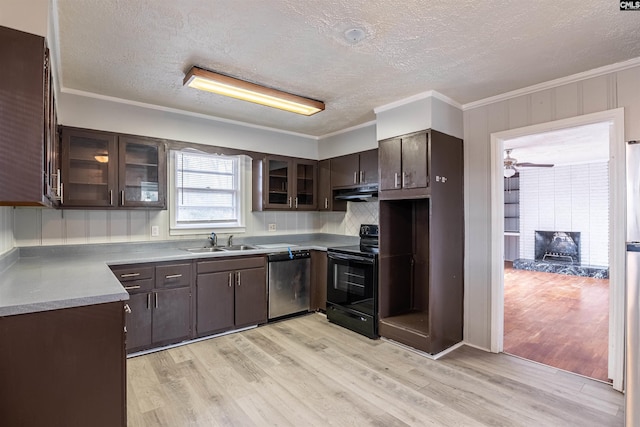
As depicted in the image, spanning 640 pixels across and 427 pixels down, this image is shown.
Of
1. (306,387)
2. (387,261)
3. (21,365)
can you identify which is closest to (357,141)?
(387,261)

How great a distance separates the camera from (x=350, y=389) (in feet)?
8.22

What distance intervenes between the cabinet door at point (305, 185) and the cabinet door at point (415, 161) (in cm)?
173

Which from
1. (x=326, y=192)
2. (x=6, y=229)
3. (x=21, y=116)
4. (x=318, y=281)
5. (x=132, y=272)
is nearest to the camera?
(x=21, y=116)

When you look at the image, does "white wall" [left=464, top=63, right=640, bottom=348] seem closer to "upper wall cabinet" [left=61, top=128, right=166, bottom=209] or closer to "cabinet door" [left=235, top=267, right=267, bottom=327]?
"cabinet door" [left=235, top=267, right=267, bottom=327]

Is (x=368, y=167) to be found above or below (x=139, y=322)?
above

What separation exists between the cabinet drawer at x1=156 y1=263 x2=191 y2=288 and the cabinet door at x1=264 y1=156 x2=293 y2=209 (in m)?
1.37

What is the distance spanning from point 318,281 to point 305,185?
1410mm

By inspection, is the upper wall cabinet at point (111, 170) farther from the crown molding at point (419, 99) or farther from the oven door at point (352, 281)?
the crown molding at point (419, 99)

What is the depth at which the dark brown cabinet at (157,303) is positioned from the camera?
2.99 m

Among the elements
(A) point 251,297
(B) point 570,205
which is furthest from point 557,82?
(B) point 570,205

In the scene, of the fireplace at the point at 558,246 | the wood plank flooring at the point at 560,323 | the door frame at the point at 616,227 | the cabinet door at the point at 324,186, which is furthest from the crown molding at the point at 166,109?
the fireplace at the point at 558,246

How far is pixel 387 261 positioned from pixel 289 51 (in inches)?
91.2

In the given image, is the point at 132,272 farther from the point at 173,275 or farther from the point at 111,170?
the point at 111,170

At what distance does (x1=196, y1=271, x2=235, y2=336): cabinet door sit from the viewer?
134 inches
